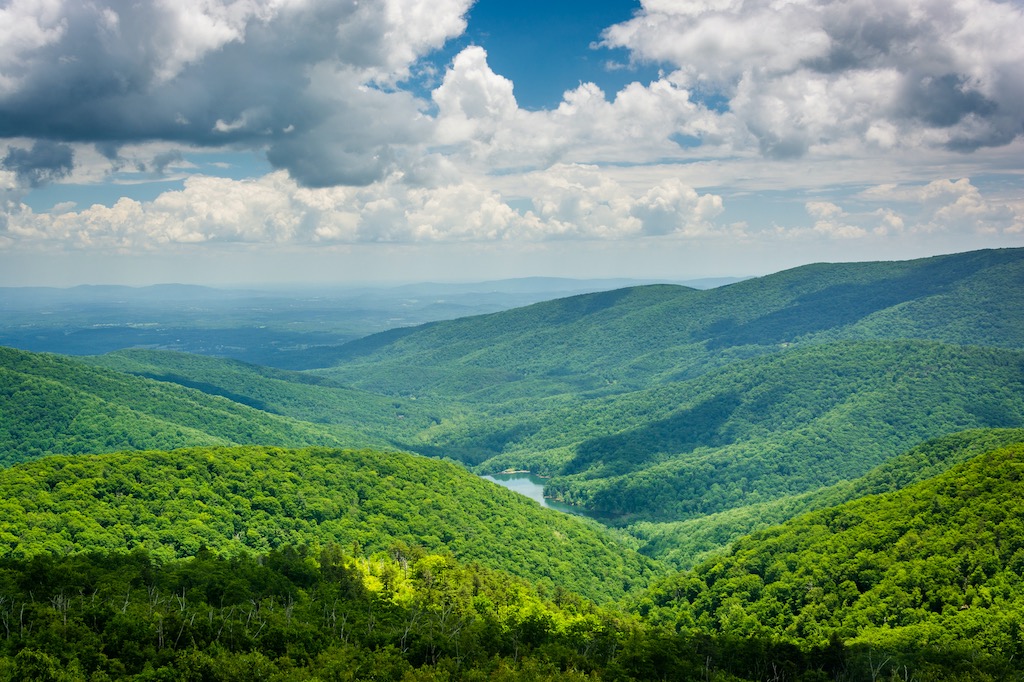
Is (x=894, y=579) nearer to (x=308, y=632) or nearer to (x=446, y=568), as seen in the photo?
(x=446, y=568)

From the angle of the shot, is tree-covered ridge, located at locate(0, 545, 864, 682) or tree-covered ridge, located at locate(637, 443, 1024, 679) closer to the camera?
tree-covered ridge, located at locate(0, 545, 864, 682)

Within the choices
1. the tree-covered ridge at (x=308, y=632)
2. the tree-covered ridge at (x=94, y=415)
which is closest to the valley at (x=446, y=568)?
the tree-covered ridge at (x=308, y=632)

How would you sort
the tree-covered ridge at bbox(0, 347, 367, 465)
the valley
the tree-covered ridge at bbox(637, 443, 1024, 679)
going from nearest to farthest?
the valley, the tree-covered ridge at bbox(637, 443, 1024, 679), the tree-covered ridge at bbox(0, 347, 367, 465)

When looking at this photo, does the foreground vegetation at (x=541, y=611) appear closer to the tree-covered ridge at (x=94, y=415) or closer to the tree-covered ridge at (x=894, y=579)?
the tree-covered ridge at (x=894, y=579)

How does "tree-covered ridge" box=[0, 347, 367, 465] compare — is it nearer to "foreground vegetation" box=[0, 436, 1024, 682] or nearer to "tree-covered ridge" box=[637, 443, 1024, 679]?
"foreground vegetation" box=[0, 436, 1024, 682]

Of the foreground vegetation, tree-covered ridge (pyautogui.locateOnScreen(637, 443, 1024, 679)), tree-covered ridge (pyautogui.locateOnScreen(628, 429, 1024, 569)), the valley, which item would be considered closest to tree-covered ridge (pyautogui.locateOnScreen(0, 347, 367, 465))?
the valley

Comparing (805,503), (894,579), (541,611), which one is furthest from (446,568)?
(805,503)

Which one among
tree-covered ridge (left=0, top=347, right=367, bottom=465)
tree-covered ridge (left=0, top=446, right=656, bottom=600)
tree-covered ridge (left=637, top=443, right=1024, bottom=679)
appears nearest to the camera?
tree-covered ridge (left=637, top=443, right=1024, bottom=679)

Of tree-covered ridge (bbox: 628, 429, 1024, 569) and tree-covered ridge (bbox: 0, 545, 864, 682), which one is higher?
tree-covered ridge (bbox: 0, 545, 864, 682)

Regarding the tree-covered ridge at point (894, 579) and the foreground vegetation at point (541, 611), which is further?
the tree-covered ridge at point (894, 579)
